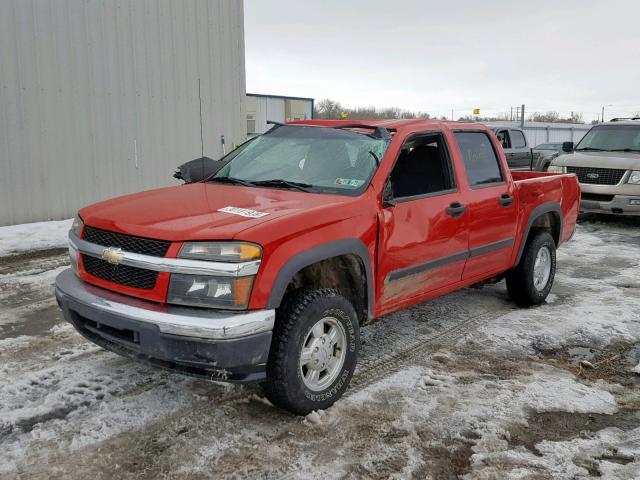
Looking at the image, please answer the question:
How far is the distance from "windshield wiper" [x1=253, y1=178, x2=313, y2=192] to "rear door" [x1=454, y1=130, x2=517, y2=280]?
145 centimetres

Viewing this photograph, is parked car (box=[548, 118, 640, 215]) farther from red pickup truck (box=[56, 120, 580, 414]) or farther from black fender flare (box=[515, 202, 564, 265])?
red pickup truck (box=[56, 120, 580, 414])

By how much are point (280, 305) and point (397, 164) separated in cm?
150

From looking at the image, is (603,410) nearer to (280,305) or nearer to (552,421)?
(552,421)

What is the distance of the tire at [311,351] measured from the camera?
324 centimetres

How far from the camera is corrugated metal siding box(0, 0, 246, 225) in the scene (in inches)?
392

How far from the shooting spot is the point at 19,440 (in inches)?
124

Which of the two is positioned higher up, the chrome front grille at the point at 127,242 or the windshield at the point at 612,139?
the windshield at the point at 612,139

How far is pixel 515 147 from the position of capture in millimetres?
15172

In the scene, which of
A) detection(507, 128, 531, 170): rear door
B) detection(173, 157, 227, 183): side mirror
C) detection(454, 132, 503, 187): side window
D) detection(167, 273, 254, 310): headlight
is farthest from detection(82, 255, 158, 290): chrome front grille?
detection(507, 128, 531, 170): rear door

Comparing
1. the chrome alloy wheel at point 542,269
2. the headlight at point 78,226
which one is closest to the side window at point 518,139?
the chrome alloy wheel at point 542,269

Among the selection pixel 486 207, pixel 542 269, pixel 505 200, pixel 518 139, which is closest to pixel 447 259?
pixel 486 207

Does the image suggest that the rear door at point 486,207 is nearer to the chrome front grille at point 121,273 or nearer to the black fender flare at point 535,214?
the black fender flare at point 535,214

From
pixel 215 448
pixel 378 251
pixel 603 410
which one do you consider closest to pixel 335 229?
pixel 378 251

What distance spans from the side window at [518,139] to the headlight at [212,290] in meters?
13.6
